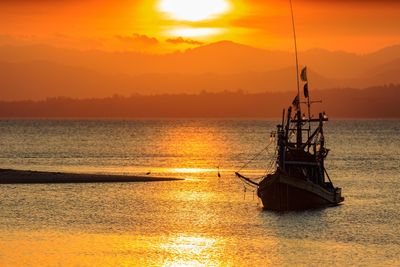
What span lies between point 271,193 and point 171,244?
Answer: 22059 mm

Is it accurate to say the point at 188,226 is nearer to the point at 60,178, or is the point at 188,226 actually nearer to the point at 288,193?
the point at 288,193

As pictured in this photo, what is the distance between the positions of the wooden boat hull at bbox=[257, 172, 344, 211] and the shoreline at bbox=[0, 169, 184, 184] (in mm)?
32593

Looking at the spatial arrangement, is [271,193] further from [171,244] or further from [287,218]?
[171,244]

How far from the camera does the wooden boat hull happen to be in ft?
292

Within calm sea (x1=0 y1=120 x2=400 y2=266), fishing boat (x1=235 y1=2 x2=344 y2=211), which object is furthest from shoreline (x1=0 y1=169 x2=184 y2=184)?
fishing boat (x1=235 y1=2 x2=344 y2=211)

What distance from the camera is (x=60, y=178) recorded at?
386ft

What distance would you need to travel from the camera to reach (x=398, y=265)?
62.3 m

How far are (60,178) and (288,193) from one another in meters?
36.6

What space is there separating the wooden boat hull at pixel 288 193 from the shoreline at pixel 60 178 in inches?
1283

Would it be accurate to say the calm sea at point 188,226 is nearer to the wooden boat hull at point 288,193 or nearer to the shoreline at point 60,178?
the wooden boat hull at point 288,193

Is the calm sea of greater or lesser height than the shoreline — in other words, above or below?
below

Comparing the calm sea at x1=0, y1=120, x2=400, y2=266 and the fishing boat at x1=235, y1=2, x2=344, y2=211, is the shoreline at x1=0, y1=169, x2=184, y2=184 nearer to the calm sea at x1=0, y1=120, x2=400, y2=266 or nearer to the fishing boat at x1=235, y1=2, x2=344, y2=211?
the calm sea at x1=0, y1=120, x2=400, y2=266

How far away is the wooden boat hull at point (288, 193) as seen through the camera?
292 ft

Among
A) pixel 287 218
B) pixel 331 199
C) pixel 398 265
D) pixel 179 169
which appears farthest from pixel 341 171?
pixel 398 265
